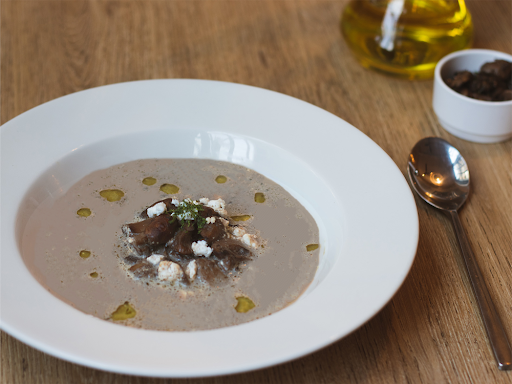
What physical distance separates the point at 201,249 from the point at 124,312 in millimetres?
186

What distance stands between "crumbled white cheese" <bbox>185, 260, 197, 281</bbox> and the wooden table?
0.19m

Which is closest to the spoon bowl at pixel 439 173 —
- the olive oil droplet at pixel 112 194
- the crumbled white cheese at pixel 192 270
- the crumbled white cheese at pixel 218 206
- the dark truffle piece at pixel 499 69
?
the dark truffle piece at pixel 499 69

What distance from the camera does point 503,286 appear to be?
3.43 ft

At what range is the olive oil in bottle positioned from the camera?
1499mm

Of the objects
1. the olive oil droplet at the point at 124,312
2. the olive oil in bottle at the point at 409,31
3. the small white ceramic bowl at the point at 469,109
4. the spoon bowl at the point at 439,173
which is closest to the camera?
the olive oil droplet at the point at 124,312

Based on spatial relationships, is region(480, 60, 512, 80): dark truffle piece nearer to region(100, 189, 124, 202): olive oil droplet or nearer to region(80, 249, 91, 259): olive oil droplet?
region(100, 189, 124, 202): olive oil droplet

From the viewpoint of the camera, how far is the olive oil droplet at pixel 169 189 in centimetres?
117

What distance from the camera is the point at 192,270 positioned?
95 cm

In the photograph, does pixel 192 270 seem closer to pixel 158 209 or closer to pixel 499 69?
pixel 158 209

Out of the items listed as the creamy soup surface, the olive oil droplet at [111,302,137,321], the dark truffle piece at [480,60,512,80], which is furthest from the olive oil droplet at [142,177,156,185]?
the dark truffle piece at [480,60,512,80]

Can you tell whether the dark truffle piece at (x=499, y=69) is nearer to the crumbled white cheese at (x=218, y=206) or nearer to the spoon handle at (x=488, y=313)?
the spoon handle at (x=488, y=313)

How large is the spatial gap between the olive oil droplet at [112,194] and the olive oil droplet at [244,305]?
395 mm

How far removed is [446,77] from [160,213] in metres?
0.95

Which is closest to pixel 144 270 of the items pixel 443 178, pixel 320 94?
pixel 443 178
